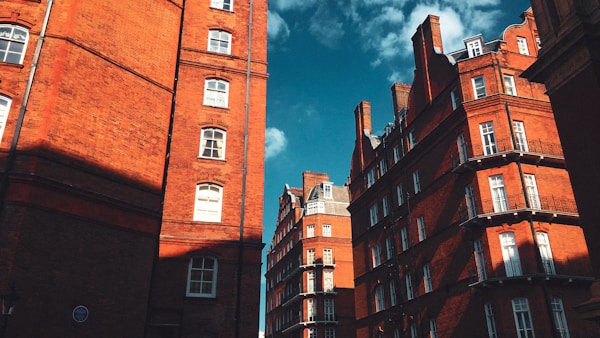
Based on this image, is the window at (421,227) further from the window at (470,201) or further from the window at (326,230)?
the window at (326,230)

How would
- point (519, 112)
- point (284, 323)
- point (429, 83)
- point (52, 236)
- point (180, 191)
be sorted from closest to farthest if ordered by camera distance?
point (52, 236)
point (180, 191)
point (519, 112)
point (429, 83)
point (284, 323)

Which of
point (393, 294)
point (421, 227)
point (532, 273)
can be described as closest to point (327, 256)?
point (393, 294)

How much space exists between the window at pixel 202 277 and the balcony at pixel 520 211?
1380 centimetres

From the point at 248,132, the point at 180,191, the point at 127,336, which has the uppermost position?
the point at 248,132

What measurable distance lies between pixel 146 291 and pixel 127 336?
5.68 feet

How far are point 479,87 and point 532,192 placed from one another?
22.8 feet

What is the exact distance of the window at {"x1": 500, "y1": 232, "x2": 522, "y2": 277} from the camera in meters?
22.9

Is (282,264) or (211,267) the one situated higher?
(282,264)

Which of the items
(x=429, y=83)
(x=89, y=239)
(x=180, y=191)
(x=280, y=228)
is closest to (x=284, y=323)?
(x=280, y=228)

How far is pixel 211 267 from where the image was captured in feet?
64.5

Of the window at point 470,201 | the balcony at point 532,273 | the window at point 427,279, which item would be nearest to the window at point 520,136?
the window at point 470,201

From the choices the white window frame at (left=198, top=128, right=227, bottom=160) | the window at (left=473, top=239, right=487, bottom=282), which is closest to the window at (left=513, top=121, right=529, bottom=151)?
the window at (left=473, top=239, right=487, bottom=282)

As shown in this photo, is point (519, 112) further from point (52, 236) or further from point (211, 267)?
point (52, 236)

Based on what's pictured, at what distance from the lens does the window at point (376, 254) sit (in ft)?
118
